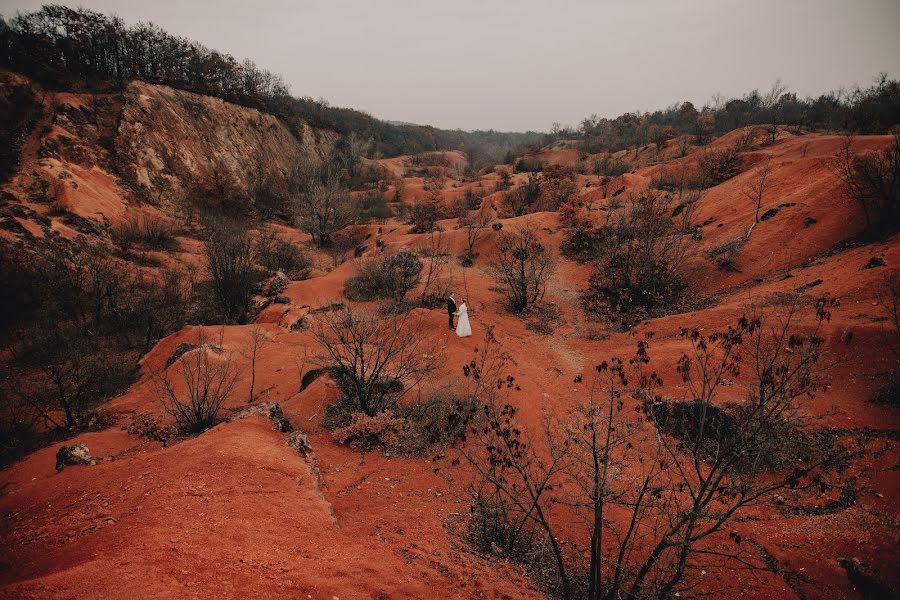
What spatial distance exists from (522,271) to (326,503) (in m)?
11.9

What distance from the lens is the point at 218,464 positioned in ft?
16.3

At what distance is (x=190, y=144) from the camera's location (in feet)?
96.5

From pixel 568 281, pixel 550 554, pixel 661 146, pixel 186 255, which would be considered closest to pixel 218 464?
pixel 550 554

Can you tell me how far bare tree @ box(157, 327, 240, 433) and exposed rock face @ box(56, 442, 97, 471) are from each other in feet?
4.74

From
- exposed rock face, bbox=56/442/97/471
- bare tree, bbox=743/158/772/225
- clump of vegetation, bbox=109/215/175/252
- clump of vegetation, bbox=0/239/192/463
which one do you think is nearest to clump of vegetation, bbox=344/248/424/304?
clump of vegetation, bbox=0/239/192/463

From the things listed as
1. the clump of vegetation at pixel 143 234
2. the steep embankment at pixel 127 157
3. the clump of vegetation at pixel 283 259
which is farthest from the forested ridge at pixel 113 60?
the clump of vegetation at pixel 283 259

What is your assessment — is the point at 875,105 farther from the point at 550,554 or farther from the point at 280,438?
the point at 280,438

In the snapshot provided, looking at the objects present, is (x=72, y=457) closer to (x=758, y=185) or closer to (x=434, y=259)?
(x=434, y=259)

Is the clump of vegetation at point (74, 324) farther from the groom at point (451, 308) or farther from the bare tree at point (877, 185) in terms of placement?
the bare tree at point (877, 185)

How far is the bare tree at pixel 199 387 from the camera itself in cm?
757

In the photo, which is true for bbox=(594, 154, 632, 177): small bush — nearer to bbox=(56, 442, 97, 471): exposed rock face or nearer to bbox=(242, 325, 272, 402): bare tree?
bbox=(242, 325, 272, 402): bare tree

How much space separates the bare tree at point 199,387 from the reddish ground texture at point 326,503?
1.49ft

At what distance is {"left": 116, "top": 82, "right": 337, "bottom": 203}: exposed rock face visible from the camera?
25797 mm

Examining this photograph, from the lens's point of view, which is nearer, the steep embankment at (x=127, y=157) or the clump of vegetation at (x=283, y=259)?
the steep embankment at (x=127, y=157)
